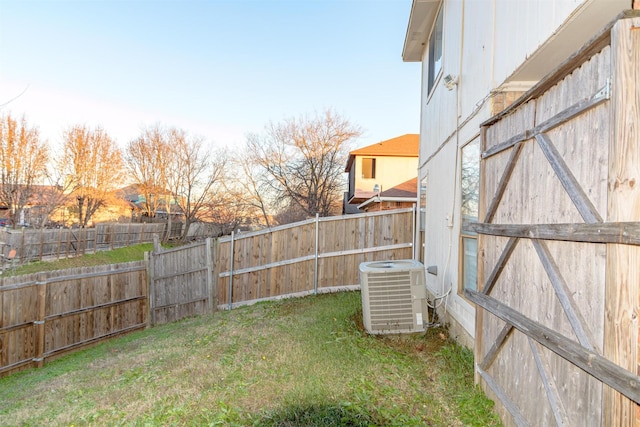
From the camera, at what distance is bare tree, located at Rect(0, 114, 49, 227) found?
2031 cm

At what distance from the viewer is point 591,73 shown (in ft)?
6.12

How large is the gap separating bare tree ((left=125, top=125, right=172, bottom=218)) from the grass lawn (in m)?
26.3

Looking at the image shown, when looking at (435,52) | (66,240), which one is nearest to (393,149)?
(435,52)

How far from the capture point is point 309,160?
24.8 metres

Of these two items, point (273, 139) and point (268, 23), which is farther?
point (273, 139)

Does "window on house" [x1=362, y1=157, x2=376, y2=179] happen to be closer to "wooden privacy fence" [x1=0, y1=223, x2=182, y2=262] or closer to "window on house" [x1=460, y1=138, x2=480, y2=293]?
"wooden privacy fence" [x1=0, y1=223, x2=182, y2=262]

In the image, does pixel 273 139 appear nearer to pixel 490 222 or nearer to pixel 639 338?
pixel 490 222

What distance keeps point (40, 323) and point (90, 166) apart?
23.2 meters

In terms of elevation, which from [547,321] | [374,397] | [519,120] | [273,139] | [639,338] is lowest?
[374,397]

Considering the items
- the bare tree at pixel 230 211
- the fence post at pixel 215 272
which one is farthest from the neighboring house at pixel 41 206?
the fence post at pixel 215 272

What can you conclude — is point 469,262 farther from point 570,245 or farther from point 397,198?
point 397,198

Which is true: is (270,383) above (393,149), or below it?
below

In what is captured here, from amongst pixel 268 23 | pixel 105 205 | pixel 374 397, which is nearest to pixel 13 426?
pixel 374 397

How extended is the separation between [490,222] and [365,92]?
1700 centimetres
